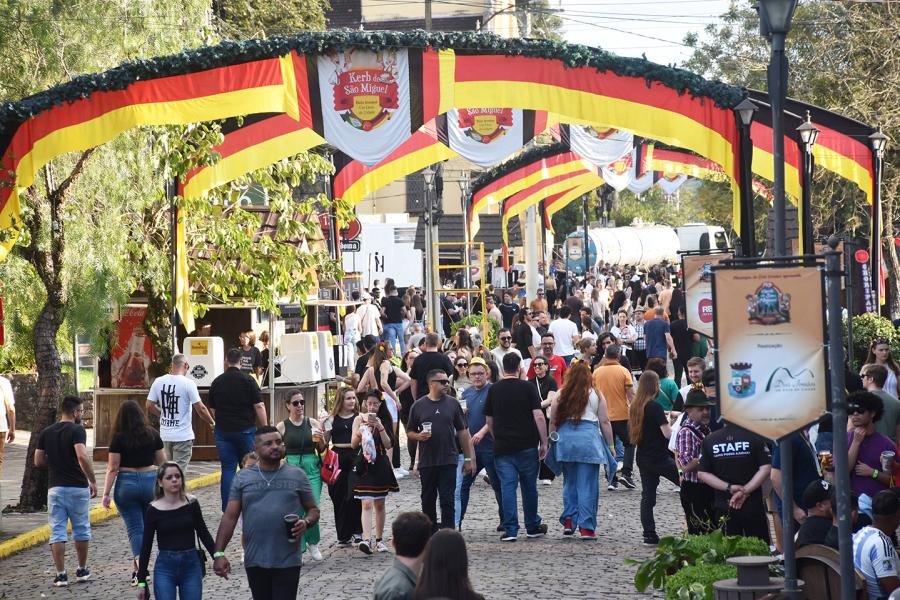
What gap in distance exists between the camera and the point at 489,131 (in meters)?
18.6

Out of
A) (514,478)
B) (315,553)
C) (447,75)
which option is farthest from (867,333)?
(315,553)

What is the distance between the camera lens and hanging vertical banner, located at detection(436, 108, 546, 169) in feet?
60.3

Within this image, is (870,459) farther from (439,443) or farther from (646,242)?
(646,242)

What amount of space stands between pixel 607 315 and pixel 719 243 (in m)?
38.4

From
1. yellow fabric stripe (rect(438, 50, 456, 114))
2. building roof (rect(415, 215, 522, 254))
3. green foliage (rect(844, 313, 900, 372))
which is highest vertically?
building roof (rect(415, 215, 522, 254))

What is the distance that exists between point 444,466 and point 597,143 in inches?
434

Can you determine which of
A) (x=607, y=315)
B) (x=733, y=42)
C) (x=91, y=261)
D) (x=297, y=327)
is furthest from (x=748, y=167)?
(x=733, y=42)

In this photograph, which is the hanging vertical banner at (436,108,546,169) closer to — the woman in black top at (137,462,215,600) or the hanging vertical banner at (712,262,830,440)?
the woman in black top at (137,462,215,600)

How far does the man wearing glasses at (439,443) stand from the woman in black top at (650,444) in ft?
5.33

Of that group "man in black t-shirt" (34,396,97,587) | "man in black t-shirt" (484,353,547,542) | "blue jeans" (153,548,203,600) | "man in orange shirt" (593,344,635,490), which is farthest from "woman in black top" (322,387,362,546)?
"man in orange shirt" (593,344,635,490)

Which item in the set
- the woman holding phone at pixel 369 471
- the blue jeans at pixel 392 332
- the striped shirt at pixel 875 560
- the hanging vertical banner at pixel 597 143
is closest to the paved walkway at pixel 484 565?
the woman holding phone at pixel 369 471

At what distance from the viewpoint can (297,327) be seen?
30.4 meters

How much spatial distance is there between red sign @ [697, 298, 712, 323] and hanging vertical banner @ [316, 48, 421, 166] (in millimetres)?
3858

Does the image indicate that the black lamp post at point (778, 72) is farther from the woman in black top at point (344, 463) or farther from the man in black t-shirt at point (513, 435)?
the woman in black top at point (344, 463)
